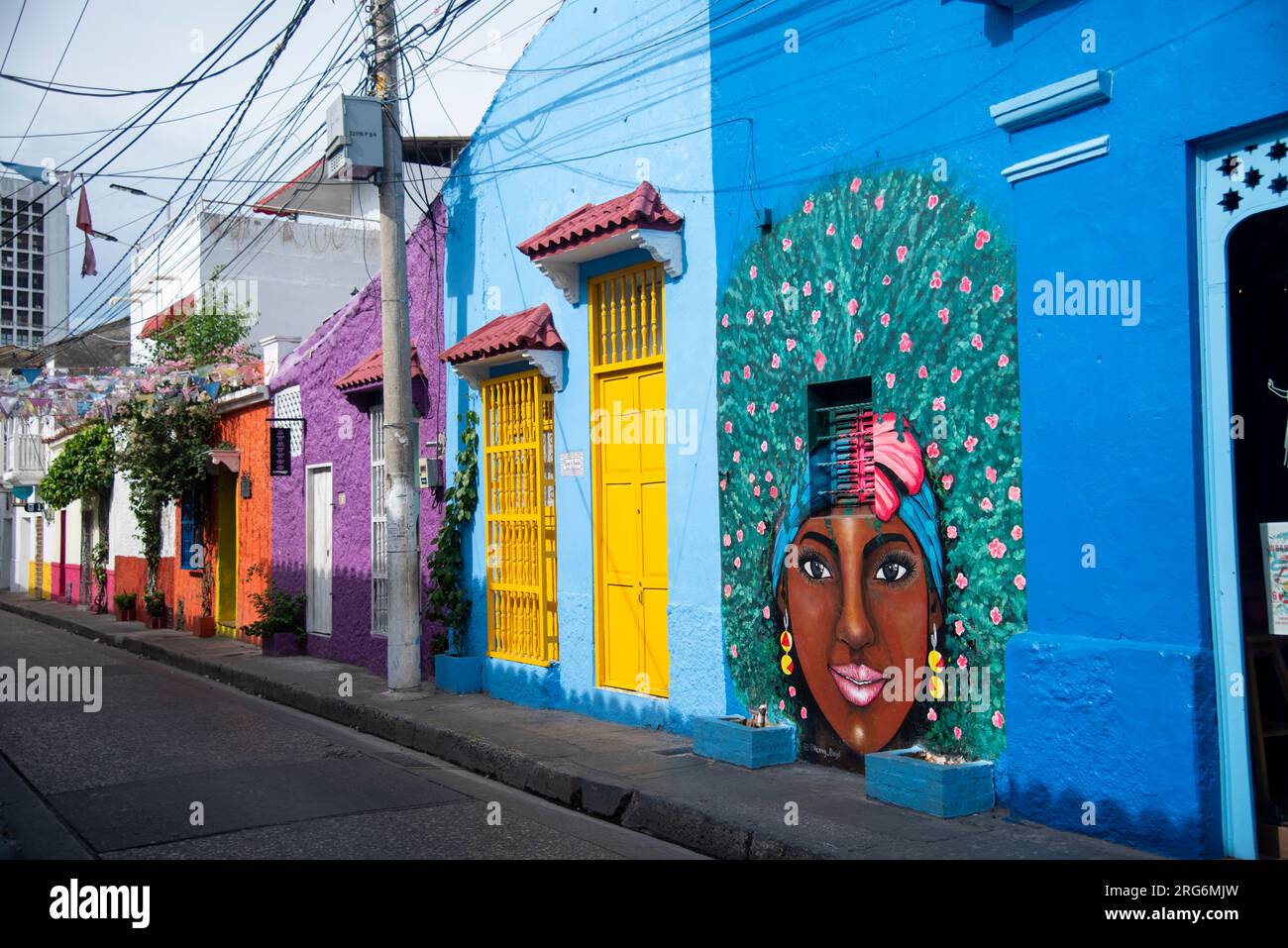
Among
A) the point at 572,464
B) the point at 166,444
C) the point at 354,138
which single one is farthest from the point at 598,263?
the point at 166,444

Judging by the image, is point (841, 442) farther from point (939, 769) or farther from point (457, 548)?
point (457, 548)

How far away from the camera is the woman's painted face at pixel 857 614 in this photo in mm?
6910

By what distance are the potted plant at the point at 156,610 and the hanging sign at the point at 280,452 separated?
6.41 m

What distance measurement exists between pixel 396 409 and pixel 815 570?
513cm

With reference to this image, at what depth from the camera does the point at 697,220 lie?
880 centimetres

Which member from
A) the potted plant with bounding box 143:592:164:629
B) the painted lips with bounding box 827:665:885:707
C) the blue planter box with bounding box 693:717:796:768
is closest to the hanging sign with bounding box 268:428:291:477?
the potted plant with bounding box 143:592:164:629

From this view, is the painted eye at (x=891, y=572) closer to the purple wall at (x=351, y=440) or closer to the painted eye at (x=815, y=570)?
the painted eye at (x=815, y=570)

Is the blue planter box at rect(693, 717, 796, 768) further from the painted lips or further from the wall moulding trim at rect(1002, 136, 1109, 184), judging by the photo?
the wall moulding trim at rect(1002, 136, 1109, 184)

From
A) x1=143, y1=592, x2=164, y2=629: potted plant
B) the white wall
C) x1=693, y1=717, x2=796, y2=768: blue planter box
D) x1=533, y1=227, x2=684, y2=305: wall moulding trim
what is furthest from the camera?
the white wall

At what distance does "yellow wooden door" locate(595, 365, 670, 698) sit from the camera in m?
9.25

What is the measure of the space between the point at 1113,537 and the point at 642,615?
4.44 meters

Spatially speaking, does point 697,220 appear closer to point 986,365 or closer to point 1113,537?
point 986,365

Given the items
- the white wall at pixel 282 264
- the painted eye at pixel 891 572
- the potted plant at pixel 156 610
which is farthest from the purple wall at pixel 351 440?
the white wall at pixel 282 264

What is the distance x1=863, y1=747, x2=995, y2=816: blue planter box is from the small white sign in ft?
14.0
